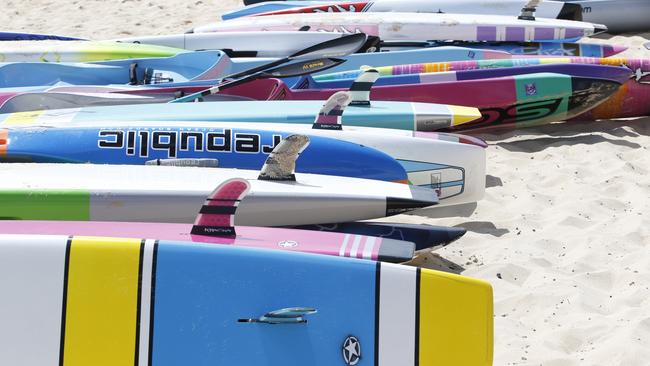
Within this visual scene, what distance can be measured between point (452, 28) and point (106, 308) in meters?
4.60

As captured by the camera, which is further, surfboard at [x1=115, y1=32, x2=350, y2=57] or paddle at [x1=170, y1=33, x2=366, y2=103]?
surfboard at [x1=115, y1=32, x2=350, y2=57]

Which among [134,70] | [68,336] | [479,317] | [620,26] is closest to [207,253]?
[68,336]

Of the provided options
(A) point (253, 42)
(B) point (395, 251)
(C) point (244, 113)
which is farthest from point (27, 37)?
(B) point (395, 251)

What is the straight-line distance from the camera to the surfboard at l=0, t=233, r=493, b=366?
8.90 feet

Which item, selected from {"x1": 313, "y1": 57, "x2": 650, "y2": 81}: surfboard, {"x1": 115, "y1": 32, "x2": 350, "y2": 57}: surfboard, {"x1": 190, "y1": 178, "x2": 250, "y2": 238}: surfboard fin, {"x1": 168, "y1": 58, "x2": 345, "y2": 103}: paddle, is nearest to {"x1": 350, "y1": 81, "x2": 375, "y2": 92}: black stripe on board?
{"x1": 168, "y1": 58, "x2": 345, "y2": 103}: paddle

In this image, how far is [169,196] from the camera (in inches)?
147

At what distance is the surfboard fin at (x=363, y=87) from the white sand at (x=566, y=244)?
2.27ft

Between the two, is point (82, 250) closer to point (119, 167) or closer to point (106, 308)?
point (106, 308)

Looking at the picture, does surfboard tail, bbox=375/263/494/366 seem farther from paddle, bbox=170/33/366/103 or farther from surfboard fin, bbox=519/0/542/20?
surfboard fin, bbox=519/0/542/20

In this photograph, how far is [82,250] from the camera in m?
2.80

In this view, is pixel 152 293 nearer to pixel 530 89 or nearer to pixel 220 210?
pixel 220 210

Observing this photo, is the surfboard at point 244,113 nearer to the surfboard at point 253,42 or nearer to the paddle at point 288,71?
the paddle at point 288,71

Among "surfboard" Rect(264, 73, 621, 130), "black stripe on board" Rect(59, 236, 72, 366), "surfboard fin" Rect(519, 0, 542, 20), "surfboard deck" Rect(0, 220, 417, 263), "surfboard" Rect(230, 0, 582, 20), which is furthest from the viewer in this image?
"surfboard" Rect(230, 0, 582, 20)

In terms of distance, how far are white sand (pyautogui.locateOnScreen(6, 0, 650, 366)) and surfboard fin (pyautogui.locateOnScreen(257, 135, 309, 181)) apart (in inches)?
30.4
